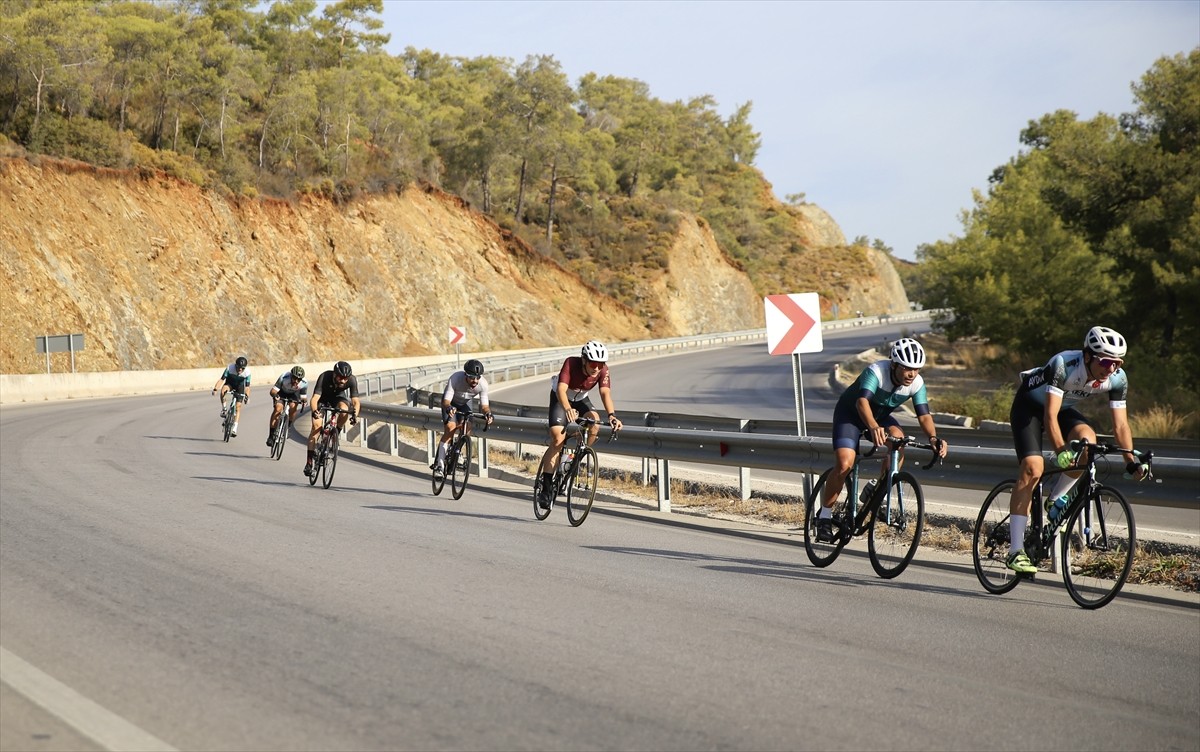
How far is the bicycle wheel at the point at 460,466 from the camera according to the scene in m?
14.1

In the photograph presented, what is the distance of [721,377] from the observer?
47031 mm

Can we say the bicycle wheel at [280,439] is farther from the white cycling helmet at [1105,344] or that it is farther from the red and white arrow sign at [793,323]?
the white cycling helmet at [1105,344]

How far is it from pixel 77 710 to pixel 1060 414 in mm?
6246

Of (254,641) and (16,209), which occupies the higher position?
(16,209)

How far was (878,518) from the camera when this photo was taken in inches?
346

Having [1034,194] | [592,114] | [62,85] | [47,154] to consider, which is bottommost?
[1034,194]

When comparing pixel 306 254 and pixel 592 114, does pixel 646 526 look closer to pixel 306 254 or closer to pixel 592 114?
pixel 306 254

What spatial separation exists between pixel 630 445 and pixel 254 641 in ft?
25.8

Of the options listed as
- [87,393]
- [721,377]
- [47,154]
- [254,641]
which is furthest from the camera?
[47,154]

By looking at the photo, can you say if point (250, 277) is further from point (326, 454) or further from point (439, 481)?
point (439, 481)

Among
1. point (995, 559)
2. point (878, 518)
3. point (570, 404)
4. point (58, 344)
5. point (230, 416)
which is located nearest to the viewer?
point (995, 559)

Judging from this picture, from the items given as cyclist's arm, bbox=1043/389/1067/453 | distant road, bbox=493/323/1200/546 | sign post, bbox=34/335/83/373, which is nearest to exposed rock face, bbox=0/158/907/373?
sign post, bbox=34/335/83/373

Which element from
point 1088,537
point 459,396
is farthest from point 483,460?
point 1088,537

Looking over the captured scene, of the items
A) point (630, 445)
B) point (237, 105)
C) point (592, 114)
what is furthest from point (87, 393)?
point (592, 114)
